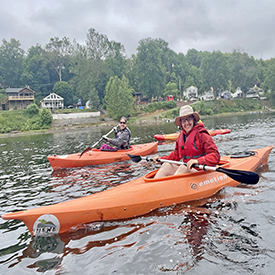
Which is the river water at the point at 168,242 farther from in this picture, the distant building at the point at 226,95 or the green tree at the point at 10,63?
the distant building at the point at 226,95

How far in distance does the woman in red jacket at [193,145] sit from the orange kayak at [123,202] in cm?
37

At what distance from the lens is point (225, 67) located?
58625mm

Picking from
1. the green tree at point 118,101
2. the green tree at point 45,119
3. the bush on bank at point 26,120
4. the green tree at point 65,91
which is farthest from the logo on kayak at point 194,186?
the green tree at point 65,91

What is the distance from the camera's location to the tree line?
194 feet

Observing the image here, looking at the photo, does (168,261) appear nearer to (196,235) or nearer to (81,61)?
(196,235)

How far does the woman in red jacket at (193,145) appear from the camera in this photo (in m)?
5.15

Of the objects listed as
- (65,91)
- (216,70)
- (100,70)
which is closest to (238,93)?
(216,70)

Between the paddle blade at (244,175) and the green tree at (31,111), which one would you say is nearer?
the paddle blade at (244,175)

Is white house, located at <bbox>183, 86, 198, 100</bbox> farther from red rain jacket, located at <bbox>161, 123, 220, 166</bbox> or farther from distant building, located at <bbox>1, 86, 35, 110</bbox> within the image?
red rain jacket, located at <bbox>161, 123, 220, 166</bbox>

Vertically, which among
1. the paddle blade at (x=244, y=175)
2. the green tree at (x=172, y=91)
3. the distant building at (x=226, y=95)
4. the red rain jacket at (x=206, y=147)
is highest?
the green tree at (x=172, y=91)

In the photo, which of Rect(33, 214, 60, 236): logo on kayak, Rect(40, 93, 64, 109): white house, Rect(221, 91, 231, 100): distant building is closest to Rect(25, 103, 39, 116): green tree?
Rect(40, 93, 64, 109): white house

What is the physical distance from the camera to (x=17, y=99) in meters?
55.7

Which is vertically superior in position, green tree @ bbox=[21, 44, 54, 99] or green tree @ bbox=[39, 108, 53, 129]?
green tree @ bbox=[21, 44, 54, 99]

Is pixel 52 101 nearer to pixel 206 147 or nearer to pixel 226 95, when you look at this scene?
pixel 226 95
